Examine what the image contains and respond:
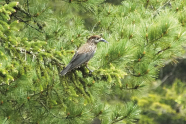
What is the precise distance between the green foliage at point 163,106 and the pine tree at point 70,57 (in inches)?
226

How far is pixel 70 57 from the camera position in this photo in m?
3.67

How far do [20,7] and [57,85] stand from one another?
1.44 m

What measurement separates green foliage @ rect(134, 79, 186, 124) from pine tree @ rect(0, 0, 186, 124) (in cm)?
575

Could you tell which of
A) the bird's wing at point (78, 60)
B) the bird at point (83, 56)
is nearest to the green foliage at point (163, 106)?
the bird at point (83, 56)

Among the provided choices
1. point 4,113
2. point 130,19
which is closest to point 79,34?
point 130,19

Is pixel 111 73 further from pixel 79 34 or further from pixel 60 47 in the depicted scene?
pixel 79 34

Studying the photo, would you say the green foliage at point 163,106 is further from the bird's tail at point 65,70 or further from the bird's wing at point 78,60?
the bird's tail at point 65,70

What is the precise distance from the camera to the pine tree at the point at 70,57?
9.46 feet

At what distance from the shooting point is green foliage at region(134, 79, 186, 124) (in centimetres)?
1052

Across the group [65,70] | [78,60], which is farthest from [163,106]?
[65,70]

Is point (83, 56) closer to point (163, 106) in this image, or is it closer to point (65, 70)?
point (65, 70)

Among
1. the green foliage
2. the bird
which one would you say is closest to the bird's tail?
the bird

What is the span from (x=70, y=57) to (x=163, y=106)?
7798 millimetres

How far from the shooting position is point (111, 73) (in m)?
2.98
